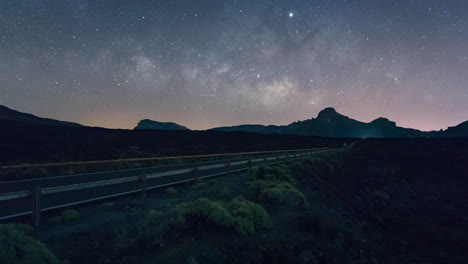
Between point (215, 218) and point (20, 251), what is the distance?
11.8 feet

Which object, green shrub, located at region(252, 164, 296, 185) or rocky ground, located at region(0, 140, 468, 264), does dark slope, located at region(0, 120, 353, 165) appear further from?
rocky ground, located at region(0, 140, 468, 264)

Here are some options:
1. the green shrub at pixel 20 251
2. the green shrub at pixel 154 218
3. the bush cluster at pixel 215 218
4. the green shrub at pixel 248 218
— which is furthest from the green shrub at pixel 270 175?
the green shrub at pixel 20 251

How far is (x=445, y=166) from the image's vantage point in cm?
3956

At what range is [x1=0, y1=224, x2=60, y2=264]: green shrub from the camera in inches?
148

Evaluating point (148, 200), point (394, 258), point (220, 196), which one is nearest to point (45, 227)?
point (148, 200)

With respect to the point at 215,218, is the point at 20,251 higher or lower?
higher

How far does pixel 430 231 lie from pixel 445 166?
106 ft

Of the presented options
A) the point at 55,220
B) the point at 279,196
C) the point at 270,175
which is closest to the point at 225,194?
the point at 279,196

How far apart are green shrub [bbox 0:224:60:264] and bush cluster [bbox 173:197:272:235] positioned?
95.3 inches

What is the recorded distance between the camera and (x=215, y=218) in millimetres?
6492

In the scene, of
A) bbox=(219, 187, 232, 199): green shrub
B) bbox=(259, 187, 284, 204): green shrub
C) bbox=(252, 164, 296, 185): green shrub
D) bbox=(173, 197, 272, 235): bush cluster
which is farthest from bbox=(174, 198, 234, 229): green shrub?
bbox=(252, 164, 296, 185): green shrub

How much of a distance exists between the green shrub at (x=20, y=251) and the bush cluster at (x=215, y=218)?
242 cm

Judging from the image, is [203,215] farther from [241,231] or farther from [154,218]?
[154,218]

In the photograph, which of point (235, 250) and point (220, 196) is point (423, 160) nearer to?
point (220, 196)
